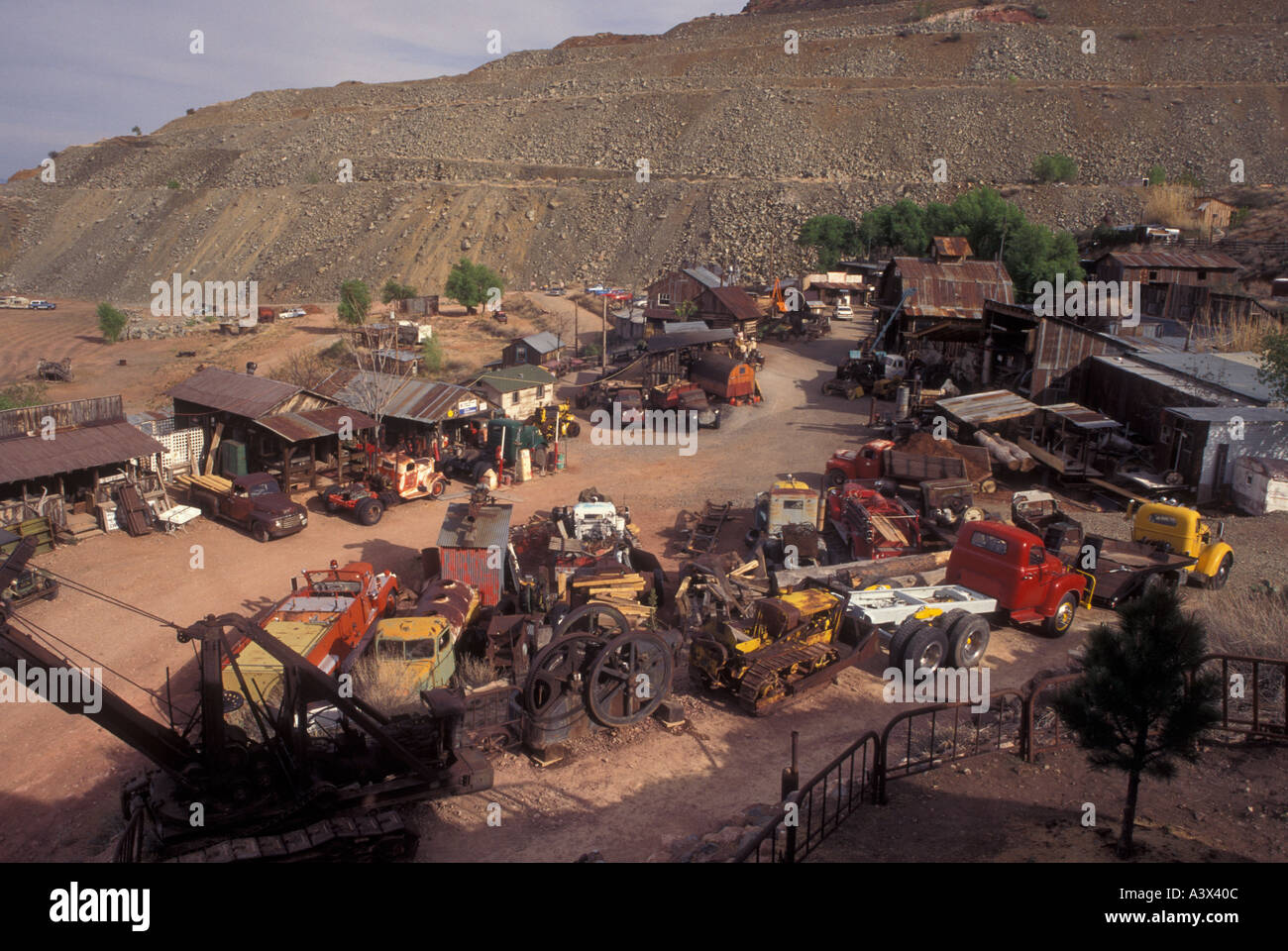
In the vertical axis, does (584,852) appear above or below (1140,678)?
below

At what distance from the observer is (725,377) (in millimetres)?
34844

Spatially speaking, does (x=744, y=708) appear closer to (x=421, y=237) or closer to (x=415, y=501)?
(x=415, y=501)

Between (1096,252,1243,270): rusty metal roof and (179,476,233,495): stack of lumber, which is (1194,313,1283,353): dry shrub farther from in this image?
(179,476,233,495): stack of lumber

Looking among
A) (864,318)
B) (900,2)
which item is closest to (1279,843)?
(864,318)

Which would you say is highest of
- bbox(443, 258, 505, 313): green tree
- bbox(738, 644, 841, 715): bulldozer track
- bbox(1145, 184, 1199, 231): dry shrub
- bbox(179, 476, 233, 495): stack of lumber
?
bbox(1145, 184, 1199, 231): dry shrub

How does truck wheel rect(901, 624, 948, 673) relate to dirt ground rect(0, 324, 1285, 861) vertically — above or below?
above

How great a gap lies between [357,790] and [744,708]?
5599 mm

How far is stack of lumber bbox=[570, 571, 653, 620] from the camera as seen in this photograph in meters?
16.0

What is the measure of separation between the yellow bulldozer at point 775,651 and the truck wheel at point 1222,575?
7.87 metres

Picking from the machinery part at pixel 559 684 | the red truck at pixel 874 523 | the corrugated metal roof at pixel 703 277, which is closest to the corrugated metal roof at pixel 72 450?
the machinery part at pixel 559 684

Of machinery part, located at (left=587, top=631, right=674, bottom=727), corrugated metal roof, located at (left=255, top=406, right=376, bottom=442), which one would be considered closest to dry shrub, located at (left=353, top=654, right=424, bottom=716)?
machinery part, located at (left=587, top=631, right=674, bottom=727)

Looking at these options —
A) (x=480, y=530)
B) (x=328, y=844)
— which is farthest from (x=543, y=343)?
(x=328, y=844)

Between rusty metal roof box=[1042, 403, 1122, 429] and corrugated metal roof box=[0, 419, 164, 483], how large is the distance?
85.2 feet

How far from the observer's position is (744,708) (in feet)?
42.0
